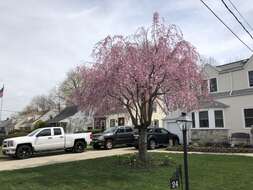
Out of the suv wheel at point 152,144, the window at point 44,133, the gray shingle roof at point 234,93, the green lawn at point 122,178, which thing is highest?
the gray shingle roof at point 234,93

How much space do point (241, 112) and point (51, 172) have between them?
17000 mm

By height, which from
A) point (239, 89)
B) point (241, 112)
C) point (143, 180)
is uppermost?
point (239, 89)

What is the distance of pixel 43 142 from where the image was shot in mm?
21875

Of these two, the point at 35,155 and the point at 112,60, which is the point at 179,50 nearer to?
the point at 112,60

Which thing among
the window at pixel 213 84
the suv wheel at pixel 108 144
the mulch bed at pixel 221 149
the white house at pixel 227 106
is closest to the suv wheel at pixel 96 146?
the suv wheel at pixel 108 144

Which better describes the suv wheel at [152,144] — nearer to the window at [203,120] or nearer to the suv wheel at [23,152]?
the window at [203,120]

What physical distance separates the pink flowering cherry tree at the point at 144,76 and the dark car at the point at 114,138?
11.3 m

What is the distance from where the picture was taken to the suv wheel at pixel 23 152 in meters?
20.9

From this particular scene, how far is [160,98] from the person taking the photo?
49.6ft

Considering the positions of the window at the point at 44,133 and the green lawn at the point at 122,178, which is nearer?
the green lawn at the point at 122,178

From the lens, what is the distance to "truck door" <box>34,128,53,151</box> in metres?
21.6

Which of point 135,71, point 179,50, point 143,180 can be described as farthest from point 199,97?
point 143,180

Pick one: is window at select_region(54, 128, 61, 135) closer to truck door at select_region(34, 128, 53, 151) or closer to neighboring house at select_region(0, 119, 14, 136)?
truck door at select_region(34, 128, 53, 151)

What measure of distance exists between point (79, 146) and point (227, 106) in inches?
459
